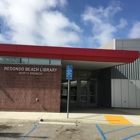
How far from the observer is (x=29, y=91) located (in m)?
13.3

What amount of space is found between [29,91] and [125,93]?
29.3ft

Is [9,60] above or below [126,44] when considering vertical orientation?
below

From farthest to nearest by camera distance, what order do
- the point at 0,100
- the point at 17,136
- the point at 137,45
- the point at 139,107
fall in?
the point at 137,45, the point at 139,107, the point at 0,100, the point at 17,136

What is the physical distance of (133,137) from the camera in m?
7.50

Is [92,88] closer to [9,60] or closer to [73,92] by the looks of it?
[73,92]

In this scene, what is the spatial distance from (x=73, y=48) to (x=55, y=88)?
3050 millimetres

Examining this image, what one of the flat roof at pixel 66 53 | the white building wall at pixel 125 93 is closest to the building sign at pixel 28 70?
the flat roof at pixel 66 53

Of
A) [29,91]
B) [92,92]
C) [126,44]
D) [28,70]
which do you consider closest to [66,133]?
[29,91]

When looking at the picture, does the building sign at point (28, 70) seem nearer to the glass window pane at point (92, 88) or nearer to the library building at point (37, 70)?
the library building at point (37, 70)

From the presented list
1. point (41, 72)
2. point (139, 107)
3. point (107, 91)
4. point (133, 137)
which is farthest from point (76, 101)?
point (133, 137)

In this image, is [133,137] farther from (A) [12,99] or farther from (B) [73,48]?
(A) [12,99]

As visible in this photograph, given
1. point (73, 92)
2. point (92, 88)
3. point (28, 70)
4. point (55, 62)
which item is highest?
point (55, 62)

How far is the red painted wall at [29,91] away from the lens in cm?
1316

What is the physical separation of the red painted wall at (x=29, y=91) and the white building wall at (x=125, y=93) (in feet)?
21.0
